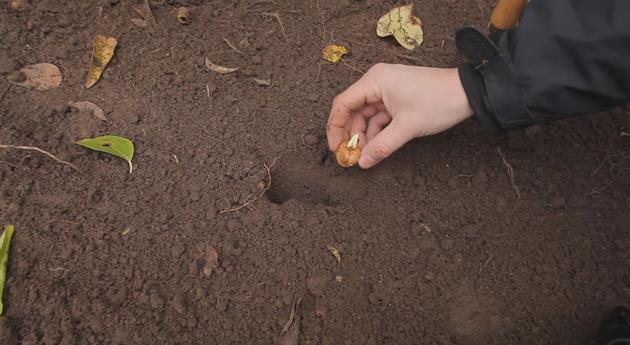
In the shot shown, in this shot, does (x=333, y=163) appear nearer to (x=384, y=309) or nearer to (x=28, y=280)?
(x=384, y=309)

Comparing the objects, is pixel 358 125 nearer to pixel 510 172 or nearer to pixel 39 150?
pixel 510 172

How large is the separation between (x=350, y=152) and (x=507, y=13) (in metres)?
0.71

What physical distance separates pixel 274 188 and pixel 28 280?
2.42 feet

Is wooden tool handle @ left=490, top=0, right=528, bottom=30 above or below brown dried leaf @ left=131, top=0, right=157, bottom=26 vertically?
above

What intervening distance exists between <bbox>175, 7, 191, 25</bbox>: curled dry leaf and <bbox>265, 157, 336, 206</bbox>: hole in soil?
693 millimetres

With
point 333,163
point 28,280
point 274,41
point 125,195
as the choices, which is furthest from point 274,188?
point 28,280

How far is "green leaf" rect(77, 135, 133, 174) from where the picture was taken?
1436 mm

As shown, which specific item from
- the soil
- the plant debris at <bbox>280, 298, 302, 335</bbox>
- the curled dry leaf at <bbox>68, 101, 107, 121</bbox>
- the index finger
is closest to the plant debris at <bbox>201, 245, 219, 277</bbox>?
the soil

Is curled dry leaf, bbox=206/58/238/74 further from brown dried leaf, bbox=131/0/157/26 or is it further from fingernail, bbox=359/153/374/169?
fingernail, bbox=359/153/374/169

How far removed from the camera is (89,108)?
1.56m

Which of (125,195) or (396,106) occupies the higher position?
(396,106)

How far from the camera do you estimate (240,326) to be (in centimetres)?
126

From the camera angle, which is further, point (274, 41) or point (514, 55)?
point (274, 41)

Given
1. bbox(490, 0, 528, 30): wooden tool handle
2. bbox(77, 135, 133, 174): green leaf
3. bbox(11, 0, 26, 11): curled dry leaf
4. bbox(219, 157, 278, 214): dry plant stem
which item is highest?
bbox(490, 0, 528, 30): wooden tool handle
